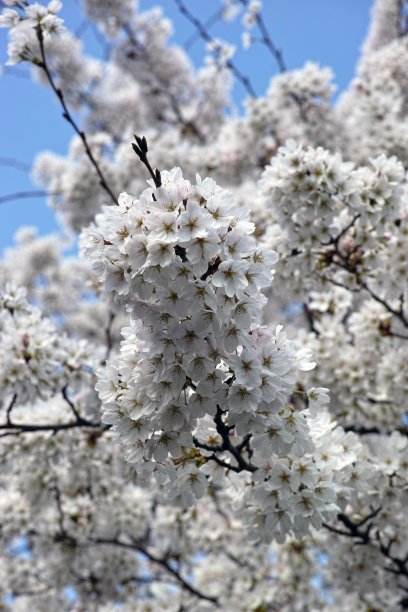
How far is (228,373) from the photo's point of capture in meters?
2.18

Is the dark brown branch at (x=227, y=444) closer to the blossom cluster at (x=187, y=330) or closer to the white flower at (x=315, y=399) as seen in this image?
the blossom cluster at (x=187, y=330)

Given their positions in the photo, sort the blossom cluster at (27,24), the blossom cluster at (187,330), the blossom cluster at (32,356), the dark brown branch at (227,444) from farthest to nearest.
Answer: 1. the blossom cluster at (32,356)
2. the blossom cluster at (27,24)
3. the dark brown branch at (227,444)
4. the blossom cluster at (187,330)

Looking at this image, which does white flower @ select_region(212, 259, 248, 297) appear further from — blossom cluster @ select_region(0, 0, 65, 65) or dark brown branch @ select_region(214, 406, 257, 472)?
blossom cluster @ select_region(0, 0, 65, 65)

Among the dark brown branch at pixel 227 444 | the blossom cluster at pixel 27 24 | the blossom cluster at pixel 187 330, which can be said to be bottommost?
the dark brown branch at pixel 227 444

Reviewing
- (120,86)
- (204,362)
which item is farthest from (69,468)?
(120,86)

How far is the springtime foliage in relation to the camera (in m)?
1.95

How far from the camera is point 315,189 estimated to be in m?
3.48

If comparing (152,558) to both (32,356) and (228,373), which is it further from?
(228,373)

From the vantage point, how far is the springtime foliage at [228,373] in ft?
6.40

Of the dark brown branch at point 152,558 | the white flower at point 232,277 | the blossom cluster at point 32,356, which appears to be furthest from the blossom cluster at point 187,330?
the dark brown branch at point 152,558

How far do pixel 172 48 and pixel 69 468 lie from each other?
41.5 feet

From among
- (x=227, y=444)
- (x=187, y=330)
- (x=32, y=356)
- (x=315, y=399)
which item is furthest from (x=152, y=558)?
(x=187, y=330)

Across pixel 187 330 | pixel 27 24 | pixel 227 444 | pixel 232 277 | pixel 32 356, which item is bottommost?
pixel 227 444

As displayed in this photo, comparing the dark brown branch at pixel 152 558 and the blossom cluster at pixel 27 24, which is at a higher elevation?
the blossom cluster at pixel 27 24
